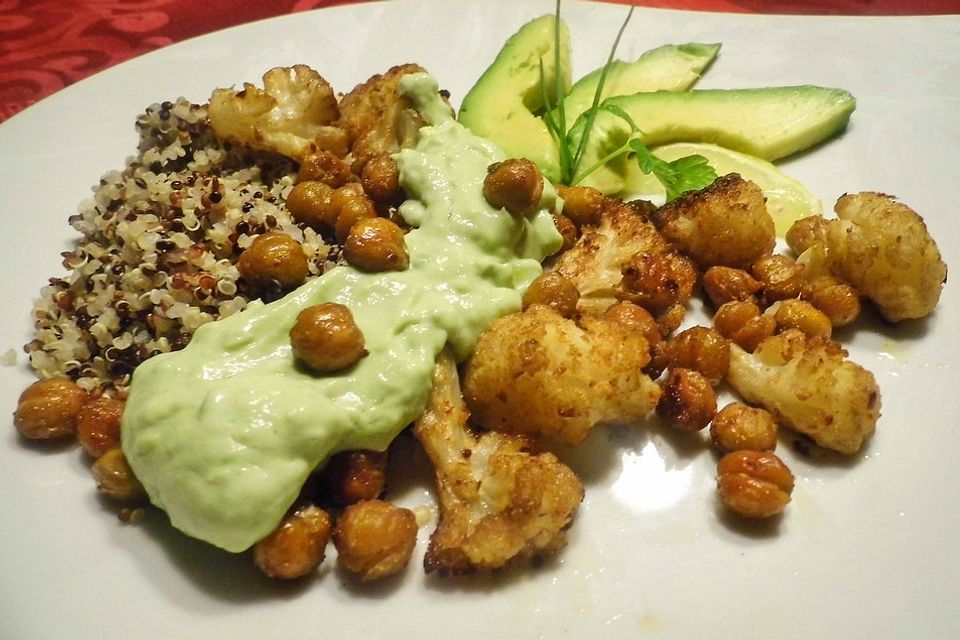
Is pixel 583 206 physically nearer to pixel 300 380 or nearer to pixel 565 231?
pixel 565 231

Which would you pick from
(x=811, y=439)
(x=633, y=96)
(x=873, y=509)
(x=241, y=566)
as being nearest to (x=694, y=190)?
(x=633, y=96)

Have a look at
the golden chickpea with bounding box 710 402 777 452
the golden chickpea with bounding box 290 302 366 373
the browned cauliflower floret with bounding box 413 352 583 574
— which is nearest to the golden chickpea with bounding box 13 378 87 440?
the golden chickpea with bounding box 290 302 366 373

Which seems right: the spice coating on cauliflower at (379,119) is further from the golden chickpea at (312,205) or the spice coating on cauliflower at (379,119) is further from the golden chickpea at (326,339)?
the golden chickpea at (326,339)

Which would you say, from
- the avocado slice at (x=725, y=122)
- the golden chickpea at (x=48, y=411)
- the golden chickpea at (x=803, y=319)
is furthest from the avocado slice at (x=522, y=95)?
the golden chickpea at (x=48, y=411)

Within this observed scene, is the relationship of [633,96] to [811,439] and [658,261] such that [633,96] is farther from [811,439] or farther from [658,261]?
[811,439]

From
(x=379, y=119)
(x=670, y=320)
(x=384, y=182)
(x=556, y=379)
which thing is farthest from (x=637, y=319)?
(x=379, y=119)

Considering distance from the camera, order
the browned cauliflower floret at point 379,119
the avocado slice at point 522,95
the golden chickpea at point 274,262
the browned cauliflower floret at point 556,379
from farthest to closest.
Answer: the avocado slice at point 522,95
the browned cauliflower floret at point 379,119
the golden chickpea at point 274,262
the browned cauliflower floret at point 556,379
